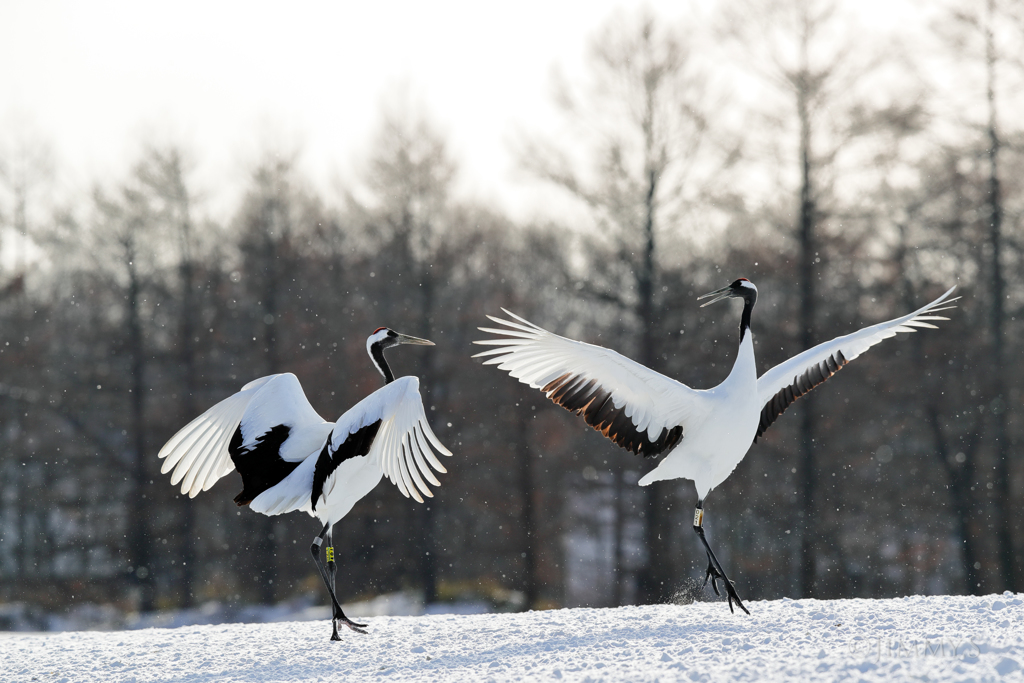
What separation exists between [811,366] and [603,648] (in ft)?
10.5

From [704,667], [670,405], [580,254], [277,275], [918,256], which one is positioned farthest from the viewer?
[277,275]

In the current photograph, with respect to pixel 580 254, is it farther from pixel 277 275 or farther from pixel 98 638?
pixel 98 638

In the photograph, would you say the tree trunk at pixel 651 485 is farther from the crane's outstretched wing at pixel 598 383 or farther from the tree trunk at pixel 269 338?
the crane's outstretched wing at pixel 598 383

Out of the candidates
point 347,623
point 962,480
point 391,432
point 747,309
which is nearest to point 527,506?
point 962,480

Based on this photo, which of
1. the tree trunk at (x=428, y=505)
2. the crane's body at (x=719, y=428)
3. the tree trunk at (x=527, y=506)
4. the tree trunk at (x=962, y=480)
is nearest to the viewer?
the crane's body at (x=719, y=428)

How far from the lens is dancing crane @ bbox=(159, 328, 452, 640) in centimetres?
634

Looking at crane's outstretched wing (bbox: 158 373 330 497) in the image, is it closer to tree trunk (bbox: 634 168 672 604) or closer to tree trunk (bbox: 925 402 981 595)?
tree trunk (bbox: 634 168 672 604)

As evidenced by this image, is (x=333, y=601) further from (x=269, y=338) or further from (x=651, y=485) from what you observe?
(x=269, y=338)

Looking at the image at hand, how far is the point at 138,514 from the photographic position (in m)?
17.2

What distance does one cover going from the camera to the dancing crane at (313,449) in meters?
6.34

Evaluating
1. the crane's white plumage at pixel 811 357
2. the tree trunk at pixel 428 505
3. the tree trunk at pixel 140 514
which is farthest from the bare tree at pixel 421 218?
the crane's white plumage at pixel 811 357

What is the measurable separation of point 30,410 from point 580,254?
11615mm

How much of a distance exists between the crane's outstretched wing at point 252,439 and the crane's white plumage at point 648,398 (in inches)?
73.5

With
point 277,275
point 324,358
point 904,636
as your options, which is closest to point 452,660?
point 904,636
